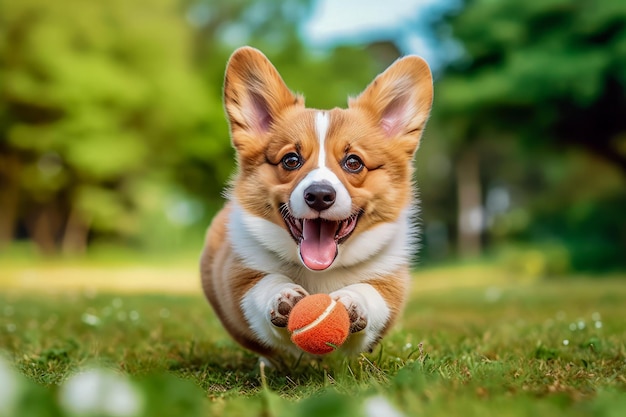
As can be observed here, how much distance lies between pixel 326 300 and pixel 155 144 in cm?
2182

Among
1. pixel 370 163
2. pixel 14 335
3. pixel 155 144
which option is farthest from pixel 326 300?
pixel 155 144

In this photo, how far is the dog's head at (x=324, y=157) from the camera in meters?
2.83

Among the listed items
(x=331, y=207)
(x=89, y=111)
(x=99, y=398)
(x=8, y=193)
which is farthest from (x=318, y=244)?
(x=8, y=193)

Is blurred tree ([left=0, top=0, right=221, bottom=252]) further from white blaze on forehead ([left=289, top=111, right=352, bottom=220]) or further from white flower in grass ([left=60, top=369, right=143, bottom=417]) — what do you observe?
white flower in grass ([left=60, top=369, right=143, bottom=417])

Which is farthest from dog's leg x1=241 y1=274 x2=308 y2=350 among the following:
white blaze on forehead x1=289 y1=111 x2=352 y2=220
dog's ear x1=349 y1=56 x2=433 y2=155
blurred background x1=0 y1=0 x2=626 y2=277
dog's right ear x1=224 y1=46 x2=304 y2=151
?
blurred background x1=0 y1=0 x2=626 y2=277

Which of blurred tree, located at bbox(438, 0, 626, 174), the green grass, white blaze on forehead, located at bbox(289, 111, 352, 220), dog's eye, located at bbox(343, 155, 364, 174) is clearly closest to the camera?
the green grass

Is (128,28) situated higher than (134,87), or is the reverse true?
(128,28)

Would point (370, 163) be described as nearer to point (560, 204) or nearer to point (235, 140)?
point (235, 140)

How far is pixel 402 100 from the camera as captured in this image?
3.35 metres

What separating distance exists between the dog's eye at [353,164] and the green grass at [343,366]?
798mm

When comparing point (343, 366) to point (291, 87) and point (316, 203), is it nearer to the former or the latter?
point (316, 203)

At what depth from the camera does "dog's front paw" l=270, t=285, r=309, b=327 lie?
271 cm

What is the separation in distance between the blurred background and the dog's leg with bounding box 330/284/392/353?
12.1 metres

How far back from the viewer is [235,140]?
324cm
